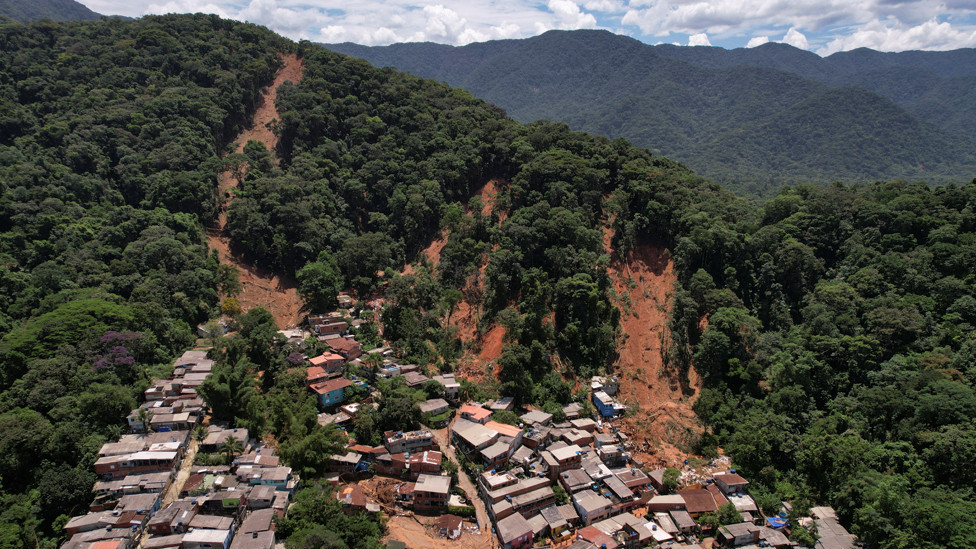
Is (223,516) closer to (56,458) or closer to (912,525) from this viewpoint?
(56,458)

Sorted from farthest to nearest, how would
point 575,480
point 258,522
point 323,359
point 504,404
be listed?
point 323,359, point 504,404, point 575,480, point 258,522

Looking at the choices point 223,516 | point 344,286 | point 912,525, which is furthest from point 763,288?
point 223,516

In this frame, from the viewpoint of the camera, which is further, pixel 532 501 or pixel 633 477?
pixel 633 477

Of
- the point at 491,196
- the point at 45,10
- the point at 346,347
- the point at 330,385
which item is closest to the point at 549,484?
the point at 330,385

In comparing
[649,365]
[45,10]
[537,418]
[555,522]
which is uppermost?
[45,10]

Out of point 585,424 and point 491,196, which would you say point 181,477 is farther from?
point 491,196

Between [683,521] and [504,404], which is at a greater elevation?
[504,404]

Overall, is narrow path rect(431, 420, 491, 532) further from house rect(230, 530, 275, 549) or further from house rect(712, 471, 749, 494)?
house rect(712, 471, 749, 494)

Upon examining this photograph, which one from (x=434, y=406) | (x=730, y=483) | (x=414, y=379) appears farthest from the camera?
(x=414, y=379)
